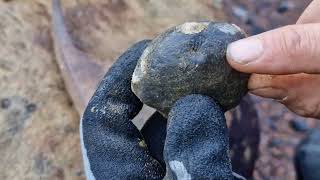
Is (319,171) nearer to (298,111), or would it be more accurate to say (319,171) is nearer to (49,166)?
(298,111)

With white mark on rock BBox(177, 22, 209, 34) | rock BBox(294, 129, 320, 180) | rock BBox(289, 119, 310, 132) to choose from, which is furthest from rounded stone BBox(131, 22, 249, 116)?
rock BBox(289, 119, 310, 132)

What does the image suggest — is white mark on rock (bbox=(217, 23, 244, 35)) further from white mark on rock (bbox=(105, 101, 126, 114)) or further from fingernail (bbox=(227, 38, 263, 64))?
white mark on rock (bbox=(105, 101, 126, 114))

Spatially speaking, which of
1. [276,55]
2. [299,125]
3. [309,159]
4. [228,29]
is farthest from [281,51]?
[299,125]

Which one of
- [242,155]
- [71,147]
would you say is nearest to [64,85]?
[71,147]

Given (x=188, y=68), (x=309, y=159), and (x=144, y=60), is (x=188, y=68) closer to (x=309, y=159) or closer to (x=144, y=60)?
(x=144, y=60)

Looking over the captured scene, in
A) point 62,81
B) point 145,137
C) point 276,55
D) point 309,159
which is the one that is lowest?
point 309,159
